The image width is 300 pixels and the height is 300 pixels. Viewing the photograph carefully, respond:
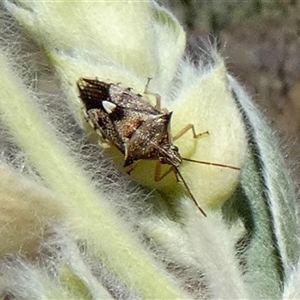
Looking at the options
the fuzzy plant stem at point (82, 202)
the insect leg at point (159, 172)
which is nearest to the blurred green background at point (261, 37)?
the insect leg at point (159, 172)

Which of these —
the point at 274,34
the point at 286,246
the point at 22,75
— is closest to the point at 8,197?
the point at 22,75

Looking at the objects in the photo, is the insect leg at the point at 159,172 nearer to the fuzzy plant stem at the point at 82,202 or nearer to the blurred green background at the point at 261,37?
the fuzzy plant stem at the point at 82,202

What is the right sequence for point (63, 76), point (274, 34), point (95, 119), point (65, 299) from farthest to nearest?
1. point (274, 34)
2. point (95, 119)
3. point (63, 76)
4. point (65, 299)

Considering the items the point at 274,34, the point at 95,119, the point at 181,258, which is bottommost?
the point at 181,258

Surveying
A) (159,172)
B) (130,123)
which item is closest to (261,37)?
(130,123)

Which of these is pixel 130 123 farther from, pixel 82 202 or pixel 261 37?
pixel 261 37

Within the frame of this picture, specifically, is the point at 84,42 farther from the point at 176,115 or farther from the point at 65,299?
the point at 65,299

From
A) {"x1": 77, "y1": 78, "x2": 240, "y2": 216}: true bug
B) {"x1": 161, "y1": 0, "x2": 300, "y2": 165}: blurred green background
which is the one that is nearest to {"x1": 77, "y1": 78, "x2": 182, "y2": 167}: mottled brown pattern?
{"x1": 77, "y1": 78, "x2": 240, "y2": 216}: true bug

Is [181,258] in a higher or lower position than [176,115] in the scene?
lower

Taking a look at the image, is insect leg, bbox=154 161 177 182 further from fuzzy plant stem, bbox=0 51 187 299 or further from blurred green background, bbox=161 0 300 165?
blurred green background, bbox=161 0 300 165
